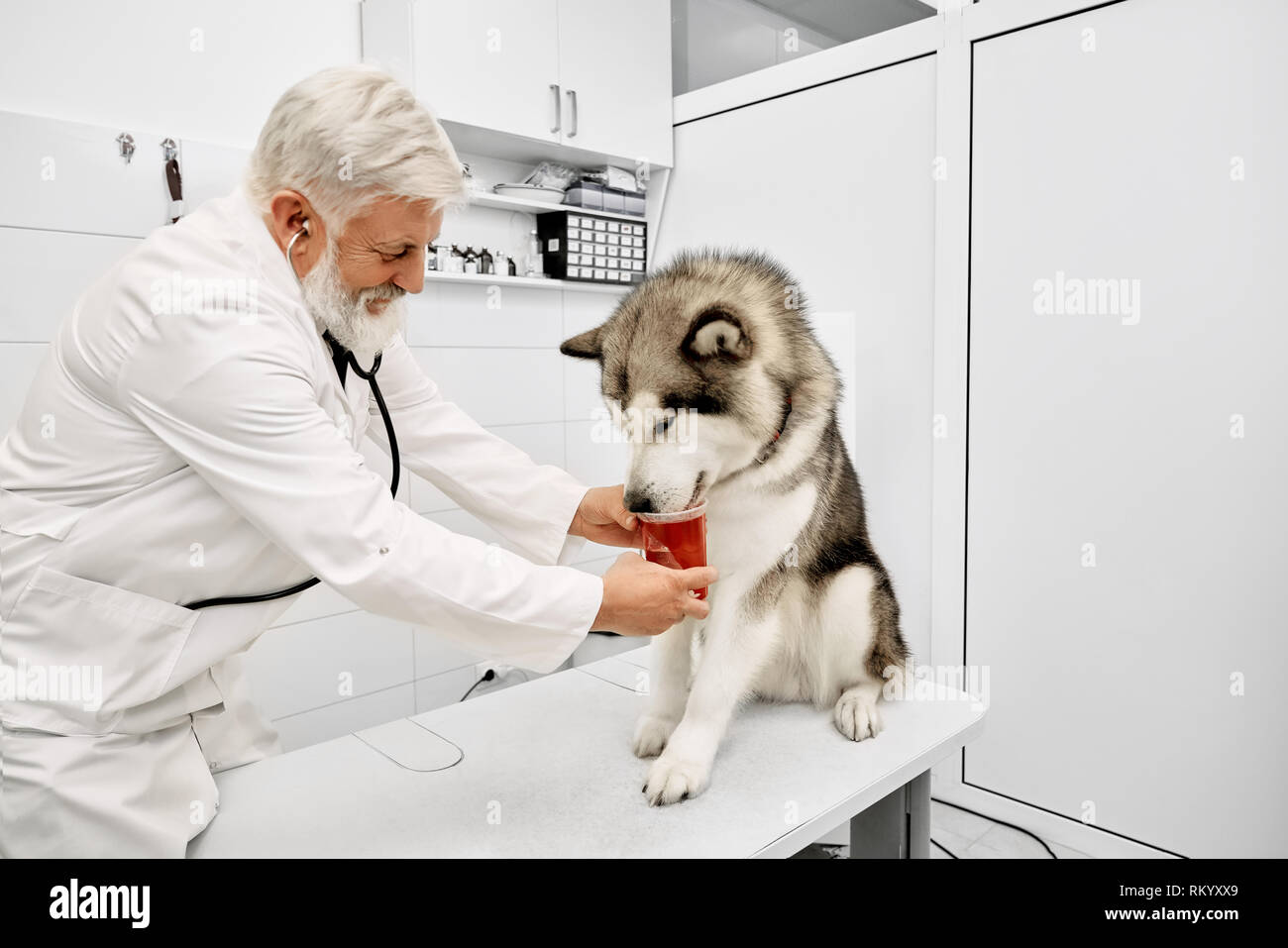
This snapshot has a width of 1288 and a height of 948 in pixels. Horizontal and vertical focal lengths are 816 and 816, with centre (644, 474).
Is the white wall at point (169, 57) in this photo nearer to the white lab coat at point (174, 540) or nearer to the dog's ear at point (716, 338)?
the white lab coat at point (174, 540)

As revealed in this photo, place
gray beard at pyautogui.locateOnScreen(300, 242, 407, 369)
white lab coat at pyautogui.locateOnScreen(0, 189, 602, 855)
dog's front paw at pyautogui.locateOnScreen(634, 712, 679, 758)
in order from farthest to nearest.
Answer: dog's front paw at pyautogui.locateOnScreen(634, 712, 679, 758)
gray beard at pyautogui.locateOnScreen(300, 242, 407, 369)
white lab coat at pyautogui.locateOnScreen(0, 189, 602, 855)

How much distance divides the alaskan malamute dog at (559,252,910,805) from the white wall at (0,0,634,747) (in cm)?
157

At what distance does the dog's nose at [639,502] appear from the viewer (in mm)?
1229

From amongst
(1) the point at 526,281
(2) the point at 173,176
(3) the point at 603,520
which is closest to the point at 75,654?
(3) the point at 603,520

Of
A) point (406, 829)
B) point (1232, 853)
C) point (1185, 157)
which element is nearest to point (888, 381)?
point (1185, 157)

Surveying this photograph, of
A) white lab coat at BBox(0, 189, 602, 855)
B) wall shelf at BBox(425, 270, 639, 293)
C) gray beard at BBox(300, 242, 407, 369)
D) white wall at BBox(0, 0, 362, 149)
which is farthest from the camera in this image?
wall shelf at BBox(425, 270, 639, 293)

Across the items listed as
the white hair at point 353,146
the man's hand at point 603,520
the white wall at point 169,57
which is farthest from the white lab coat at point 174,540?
the white wall at point 169,57

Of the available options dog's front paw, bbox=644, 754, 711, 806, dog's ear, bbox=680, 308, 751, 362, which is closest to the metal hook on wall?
dog's ear, bbox=680, 308, 751, 362

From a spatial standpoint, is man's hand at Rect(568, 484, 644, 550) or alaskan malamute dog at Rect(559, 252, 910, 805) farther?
man's hand at Rect(568, 484, 644, 550)

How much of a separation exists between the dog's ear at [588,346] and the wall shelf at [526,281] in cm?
128

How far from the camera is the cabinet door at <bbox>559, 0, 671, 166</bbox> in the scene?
3.09 meters

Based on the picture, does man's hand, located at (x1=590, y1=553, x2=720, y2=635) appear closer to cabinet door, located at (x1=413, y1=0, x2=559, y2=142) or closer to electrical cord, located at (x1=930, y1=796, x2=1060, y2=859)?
electrical cord, located at (x1=930, y1=796, x2=1060, y2=859)

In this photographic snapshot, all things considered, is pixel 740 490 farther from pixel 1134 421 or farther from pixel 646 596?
pixel 1134 421
